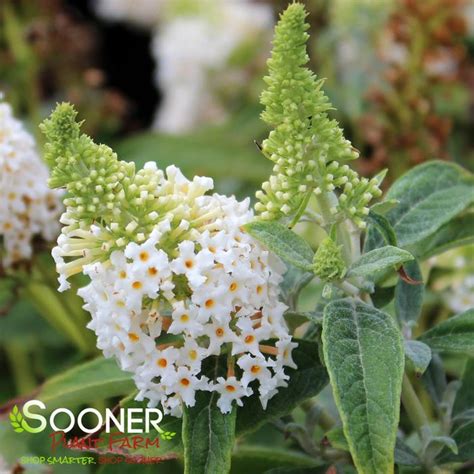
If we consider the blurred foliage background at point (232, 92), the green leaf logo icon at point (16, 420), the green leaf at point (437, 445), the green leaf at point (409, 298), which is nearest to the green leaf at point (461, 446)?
the green leaf at point (437, 445)

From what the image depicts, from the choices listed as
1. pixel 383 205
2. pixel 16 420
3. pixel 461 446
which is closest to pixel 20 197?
pixel 16 420

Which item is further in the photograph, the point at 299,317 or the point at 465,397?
the point at 465,397

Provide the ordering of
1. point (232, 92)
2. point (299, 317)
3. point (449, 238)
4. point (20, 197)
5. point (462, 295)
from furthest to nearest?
point (232, 92) < point (462, 295) < point (20, 197) < point (449, 238) < point (299, 317)

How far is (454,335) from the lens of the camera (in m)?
0.79

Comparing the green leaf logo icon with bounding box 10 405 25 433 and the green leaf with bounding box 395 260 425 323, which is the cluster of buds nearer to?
the green leaf with bounding box 395 260 425 323

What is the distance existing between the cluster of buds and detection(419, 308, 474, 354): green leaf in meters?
0.64

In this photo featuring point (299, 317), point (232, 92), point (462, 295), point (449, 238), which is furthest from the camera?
point (232, 92)

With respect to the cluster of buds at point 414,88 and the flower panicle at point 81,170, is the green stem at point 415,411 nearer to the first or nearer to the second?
the flower panicle at point 81,170

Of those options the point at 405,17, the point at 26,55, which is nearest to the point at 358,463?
the point at 405,17

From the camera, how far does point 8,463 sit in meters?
0.98

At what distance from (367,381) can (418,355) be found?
0.09 m

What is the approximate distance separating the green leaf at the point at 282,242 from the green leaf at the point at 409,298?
16 cm

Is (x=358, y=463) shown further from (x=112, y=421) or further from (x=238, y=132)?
(x=238, y=132)

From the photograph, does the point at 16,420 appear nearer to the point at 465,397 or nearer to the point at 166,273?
the point at 166,273
